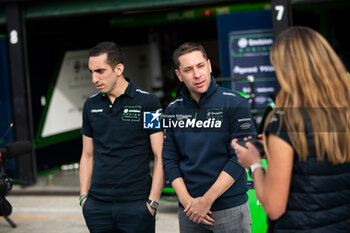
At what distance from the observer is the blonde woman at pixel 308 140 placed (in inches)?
87.5

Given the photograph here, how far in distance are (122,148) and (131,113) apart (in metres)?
0.24

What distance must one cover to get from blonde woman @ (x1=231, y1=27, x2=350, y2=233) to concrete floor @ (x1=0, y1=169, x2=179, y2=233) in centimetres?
405

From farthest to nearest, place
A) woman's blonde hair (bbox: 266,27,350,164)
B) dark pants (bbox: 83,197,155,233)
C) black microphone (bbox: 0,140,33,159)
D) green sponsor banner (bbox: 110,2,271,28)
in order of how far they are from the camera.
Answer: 1. green sponsor banner (bbox: 110,2,271,28)
2. black microphone (bbox: 0,140,33,159)
3. dark pants (bbox: 83,197,155,233)
4. woman's blonde hair (bbox: 266,27,350,164)

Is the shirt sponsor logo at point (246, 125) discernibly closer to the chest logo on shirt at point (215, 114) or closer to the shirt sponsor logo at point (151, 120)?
the chest logo on shirt at point (215, 114)

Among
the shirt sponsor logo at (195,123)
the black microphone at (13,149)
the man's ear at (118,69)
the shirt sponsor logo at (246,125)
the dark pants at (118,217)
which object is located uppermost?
the man's ear at (118,69)

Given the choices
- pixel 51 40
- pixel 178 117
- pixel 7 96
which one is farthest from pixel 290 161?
pixel 51 40

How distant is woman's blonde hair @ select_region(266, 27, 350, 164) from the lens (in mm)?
2221

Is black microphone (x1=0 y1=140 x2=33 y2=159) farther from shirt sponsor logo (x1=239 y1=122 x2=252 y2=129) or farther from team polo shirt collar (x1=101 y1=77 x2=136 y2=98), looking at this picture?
shirt sponsor logo (x1=239 y1=122 x2=252 y2=129)

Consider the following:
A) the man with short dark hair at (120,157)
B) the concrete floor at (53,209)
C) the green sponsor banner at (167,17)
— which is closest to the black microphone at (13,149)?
the man with short dark hair at (120,157)

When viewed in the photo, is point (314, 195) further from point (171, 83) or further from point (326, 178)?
point (171, 83)

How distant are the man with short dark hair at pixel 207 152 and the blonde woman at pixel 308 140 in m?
0.79

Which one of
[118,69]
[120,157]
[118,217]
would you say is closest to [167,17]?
[118,69]

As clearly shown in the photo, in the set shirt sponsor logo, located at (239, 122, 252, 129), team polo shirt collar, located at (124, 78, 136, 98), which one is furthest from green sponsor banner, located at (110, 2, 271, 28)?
shirt sponsor logo, located at (239, 122, 252, 129)

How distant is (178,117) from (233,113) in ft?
1.14
